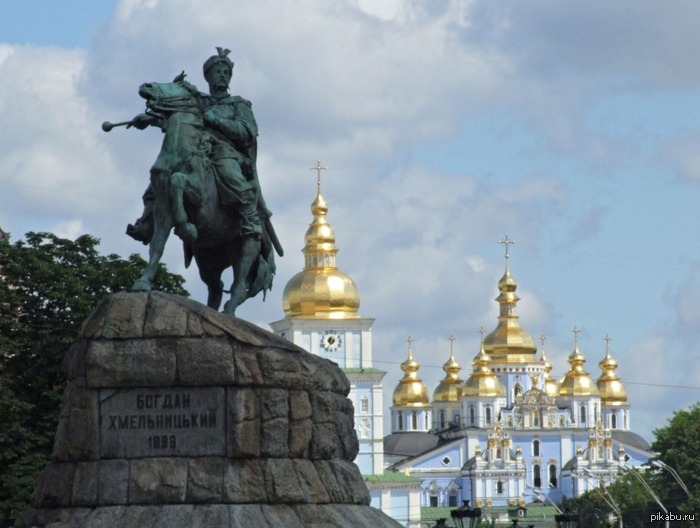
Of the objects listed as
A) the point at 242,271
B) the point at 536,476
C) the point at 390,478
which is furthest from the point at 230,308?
the point at 536,476

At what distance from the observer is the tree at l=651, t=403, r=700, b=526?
8106cm

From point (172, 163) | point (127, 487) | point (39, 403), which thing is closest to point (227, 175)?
point (172, 163)

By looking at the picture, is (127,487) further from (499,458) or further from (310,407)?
(499,458)

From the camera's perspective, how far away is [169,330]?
19672mm

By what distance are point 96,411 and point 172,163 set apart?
2369mm

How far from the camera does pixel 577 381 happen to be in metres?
166

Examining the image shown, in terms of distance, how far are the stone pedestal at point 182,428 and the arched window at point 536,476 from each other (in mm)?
140449

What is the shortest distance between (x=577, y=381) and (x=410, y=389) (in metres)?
13.2

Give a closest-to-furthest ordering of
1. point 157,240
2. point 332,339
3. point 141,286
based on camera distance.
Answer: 1. point 141,286
2. point 157,240
3. point 332,339

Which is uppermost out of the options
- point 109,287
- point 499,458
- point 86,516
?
point 499,458

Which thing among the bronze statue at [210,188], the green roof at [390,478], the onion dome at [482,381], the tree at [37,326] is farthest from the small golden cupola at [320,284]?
the bronze statue at [210,188]

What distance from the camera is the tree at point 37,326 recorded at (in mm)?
37188

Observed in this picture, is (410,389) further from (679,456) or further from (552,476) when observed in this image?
(679,456)

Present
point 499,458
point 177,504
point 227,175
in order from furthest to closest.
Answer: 1. point 499,458
2. point 227,175
3. point 177,504
